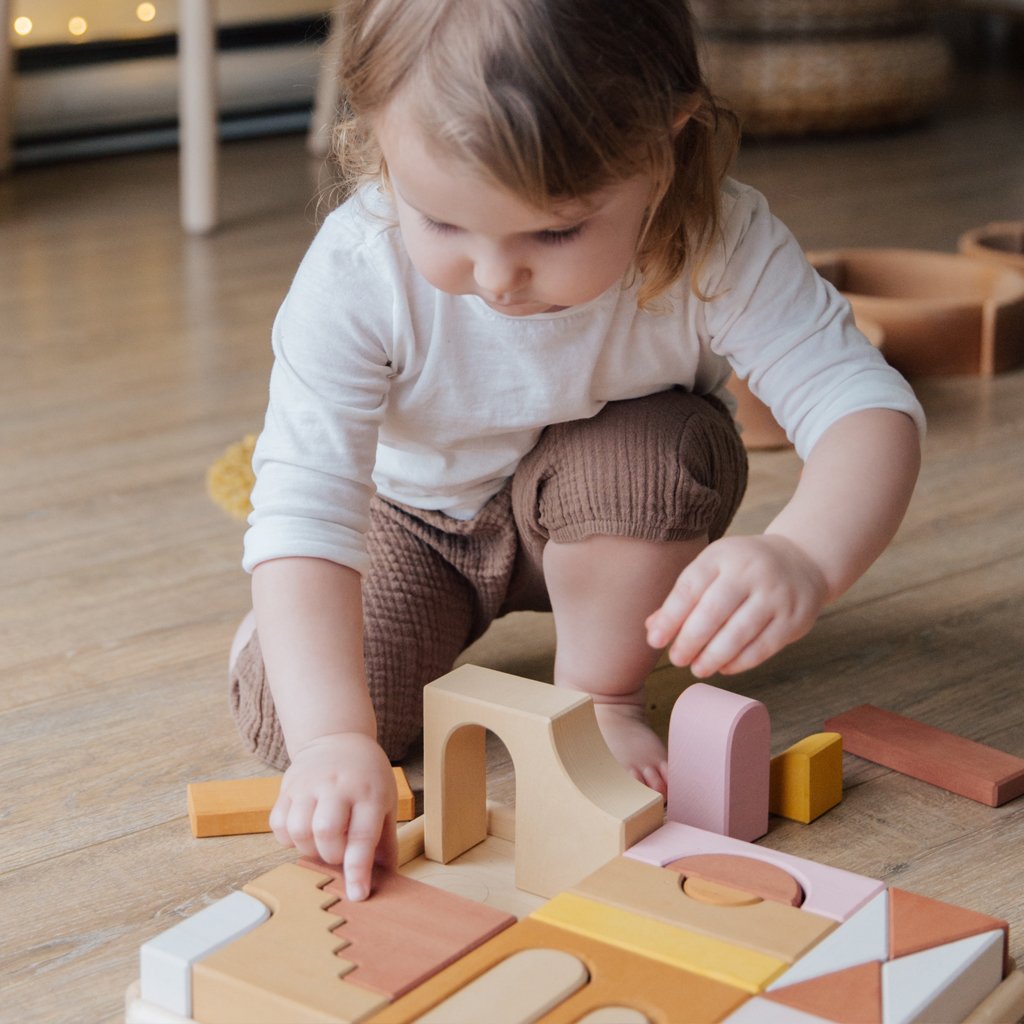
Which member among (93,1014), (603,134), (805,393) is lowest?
(93,1014)

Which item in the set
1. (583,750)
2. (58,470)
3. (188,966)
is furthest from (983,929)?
(58,470)

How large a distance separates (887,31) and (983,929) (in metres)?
2.48

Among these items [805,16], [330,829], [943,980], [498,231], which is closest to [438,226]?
[498,231]

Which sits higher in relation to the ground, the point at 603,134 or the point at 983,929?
the point at 603,134

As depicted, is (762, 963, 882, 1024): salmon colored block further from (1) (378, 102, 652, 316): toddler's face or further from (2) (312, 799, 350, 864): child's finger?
(1) (378, 102, 652, 316): toddler's face

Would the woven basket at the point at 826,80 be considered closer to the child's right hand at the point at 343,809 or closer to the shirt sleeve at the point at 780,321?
the shirt sleeve at the point at 780,321

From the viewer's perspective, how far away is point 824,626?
993 millimetres

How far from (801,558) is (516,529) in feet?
0.77

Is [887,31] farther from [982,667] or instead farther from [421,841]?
[421,841]

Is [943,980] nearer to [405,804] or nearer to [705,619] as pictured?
[705,619]

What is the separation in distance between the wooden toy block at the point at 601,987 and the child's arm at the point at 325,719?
69 mm

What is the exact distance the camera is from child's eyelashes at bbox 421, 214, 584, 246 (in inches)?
25.4

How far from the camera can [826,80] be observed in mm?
2770

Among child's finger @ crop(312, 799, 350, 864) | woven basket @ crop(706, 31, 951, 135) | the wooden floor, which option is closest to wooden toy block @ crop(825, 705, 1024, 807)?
the wooden floor
